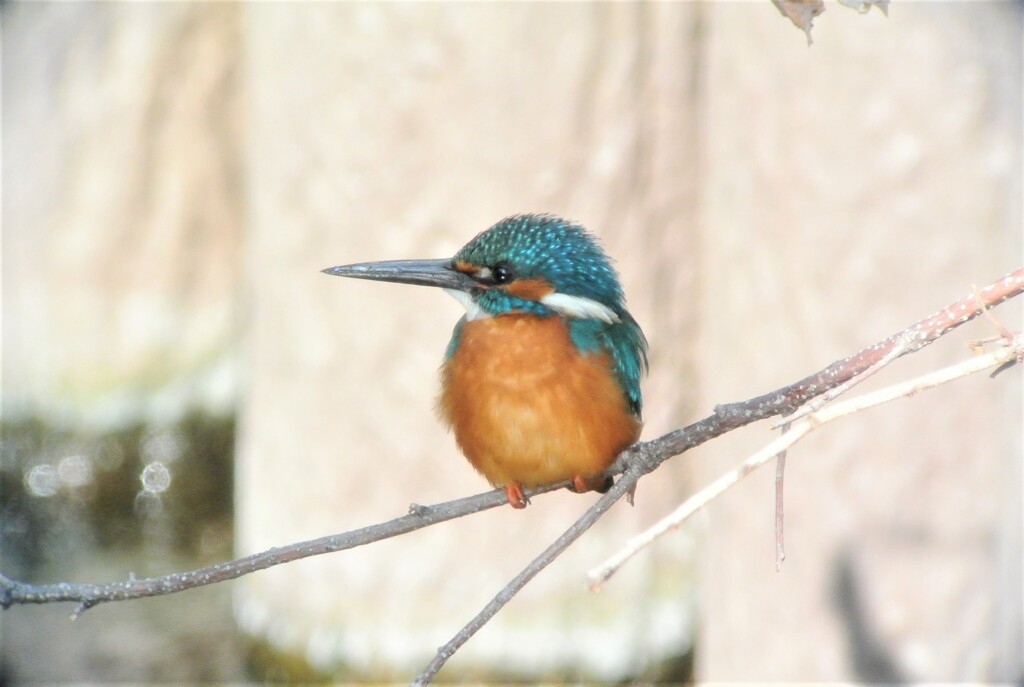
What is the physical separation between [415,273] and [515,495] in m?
0.38

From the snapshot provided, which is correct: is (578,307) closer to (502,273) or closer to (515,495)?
(502,273)

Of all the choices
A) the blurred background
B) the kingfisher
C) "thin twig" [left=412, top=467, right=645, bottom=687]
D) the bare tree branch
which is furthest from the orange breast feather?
the blurred background

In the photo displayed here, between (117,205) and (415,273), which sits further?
(117,205)

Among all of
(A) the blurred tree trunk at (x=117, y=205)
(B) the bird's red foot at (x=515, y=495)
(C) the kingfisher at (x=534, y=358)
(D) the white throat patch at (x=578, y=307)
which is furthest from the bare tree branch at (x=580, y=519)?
(A) the blurred tree trunk at (x=117, y=205)

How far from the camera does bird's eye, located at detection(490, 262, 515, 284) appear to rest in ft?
6.61

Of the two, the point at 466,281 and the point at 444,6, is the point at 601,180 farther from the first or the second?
the point at 466,281

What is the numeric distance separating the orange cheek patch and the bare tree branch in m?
0.49

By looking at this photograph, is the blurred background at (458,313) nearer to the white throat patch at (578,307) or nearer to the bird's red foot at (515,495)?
the white throat patch at (578,307)

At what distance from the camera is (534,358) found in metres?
1.95

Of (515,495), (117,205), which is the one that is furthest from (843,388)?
(117,205)

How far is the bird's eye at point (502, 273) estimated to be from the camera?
2.02 metres

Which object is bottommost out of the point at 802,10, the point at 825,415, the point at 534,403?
the point at 825,415

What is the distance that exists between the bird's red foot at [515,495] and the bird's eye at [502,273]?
0.32 m

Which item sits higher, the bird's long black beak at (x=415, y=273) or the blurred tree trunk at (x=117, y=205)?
the blurred tree trunk at (x=117, y=205)
